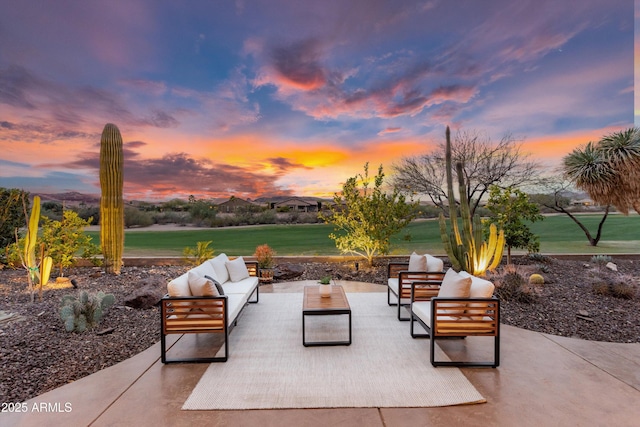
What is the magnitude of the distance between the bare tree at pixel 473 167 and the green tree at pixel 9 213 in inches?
416

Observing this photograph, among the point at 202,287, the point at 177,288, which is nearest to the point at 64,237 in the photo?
the point at 177,288

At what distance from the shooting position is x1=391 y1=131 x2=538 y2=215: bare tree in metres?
10.6

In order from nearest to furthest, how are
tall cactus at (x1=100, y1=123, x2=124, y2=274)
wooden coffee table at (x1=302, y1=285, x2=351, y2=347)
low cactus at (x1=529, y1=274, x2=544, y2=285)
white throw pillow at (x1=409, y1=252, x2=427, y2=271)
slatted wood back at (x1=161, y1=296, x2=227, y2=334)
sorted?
1. slatted wood back at (x1=161, y1=296, x2=227, y2=334)
2. wooden coffee table at (x1=302, y1=285, x2=351, y2=347)
3. white throw pillow at (x1=409, y1=252, x2=427, y2=271)
4. low cactus at (x1=529, y1=274, x2=544, y2=285)
5. tall cactus at (x1=100, y1=123, x2=124, y2=274)

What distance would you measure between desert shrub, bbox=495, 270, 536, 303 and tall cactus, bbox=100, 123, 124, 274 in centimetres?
788

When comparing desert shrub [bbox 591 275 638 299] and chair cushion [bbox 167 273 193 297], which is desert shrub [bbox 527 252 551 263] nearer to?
desert shrub [bbox 591 275 638 299]

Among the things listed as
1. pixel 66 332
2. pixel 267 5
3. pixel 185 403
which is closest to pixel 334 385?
pixel 185 403

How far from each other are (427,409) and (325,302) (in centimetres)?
176

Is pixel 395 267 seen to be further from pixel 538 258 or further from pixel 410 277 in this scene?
pixel 538 258

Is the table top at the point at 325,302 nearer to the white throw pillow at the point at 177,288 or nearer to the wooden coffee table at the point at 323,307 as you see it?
the wooden coffee table at the point at 323,307

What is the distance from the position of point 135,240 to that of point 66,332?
33.8 feet

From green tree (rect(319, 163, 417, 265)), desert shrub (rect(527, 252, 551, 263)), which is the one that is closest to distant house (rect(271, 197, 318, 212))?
green tree (rect(319, 163, 417, 265))

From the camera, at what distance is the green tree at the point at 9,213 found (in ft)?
25.3

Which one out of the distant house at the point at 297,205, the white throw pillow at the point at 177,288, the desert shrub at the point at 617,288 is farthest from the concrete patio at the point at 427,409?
the distant house at the point at 297,205

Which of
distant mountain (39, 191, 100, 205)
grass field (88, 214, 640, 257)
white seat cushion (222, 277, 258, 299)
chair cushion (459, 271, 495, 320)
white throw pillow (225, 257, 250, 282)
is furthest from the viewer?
grass field (88, 214, 640, 257)
